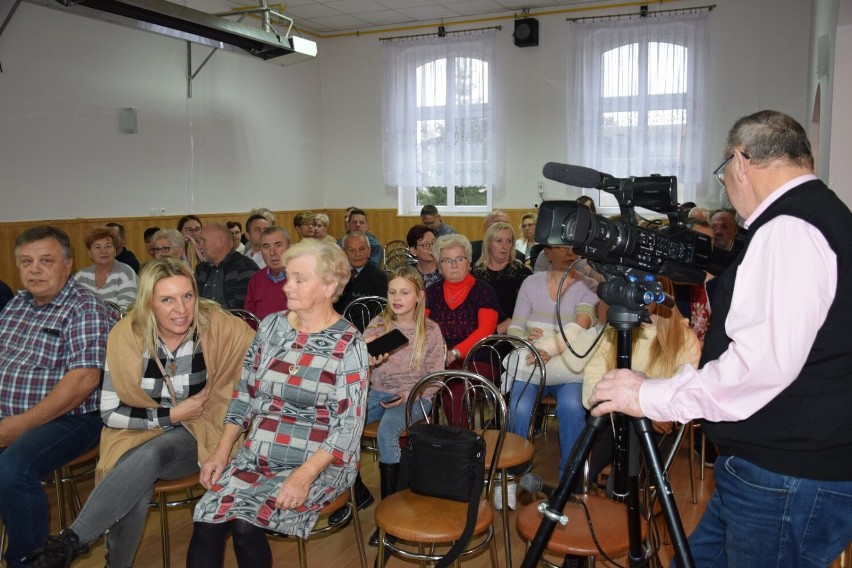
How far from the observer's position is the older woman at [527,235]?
6.32 m

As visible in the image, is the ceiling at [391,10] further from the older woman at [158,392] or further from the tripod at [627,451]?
the tripod at [627,451]

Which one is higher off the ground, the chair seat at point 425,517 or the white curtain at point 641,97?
the white curtain at point 641,97

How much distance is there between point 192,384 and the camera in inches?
100

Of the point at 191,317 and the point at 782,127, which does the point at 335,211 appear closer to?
the point at 191,317

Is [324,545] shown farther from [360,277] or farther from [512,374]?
[360,277]

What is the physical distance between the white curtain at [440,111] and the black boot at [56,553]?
23.7ft

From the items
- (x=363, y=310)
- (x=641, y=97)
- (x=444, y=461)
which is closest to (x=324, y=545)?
(x=444, y=461)

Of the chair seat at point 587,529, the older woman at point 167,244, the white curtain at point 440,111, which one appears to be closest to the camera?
the chair seat at point 587,529

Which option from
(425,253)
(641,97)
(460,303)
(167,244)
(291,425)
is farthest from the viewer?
Result: (641,97)

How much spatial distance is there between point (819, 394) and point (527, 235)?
526 centimetres

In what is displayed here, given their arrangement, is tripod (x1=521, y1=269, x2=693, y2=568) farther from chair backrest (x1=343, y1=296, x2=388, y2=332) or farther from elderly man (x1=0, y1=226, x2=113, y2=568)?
chair backrest (x1=343, y1=296, x2=388, y2=332)

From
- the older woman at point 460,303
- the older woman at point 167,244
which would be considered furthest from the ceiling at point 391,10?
the older woman at point 460,303

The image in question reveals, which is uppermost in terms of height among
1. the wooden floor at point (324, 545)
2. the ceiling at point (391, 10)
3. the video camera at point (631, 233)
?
the ceiling at point (391, 10)

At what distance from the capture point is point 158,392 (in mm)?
2504
